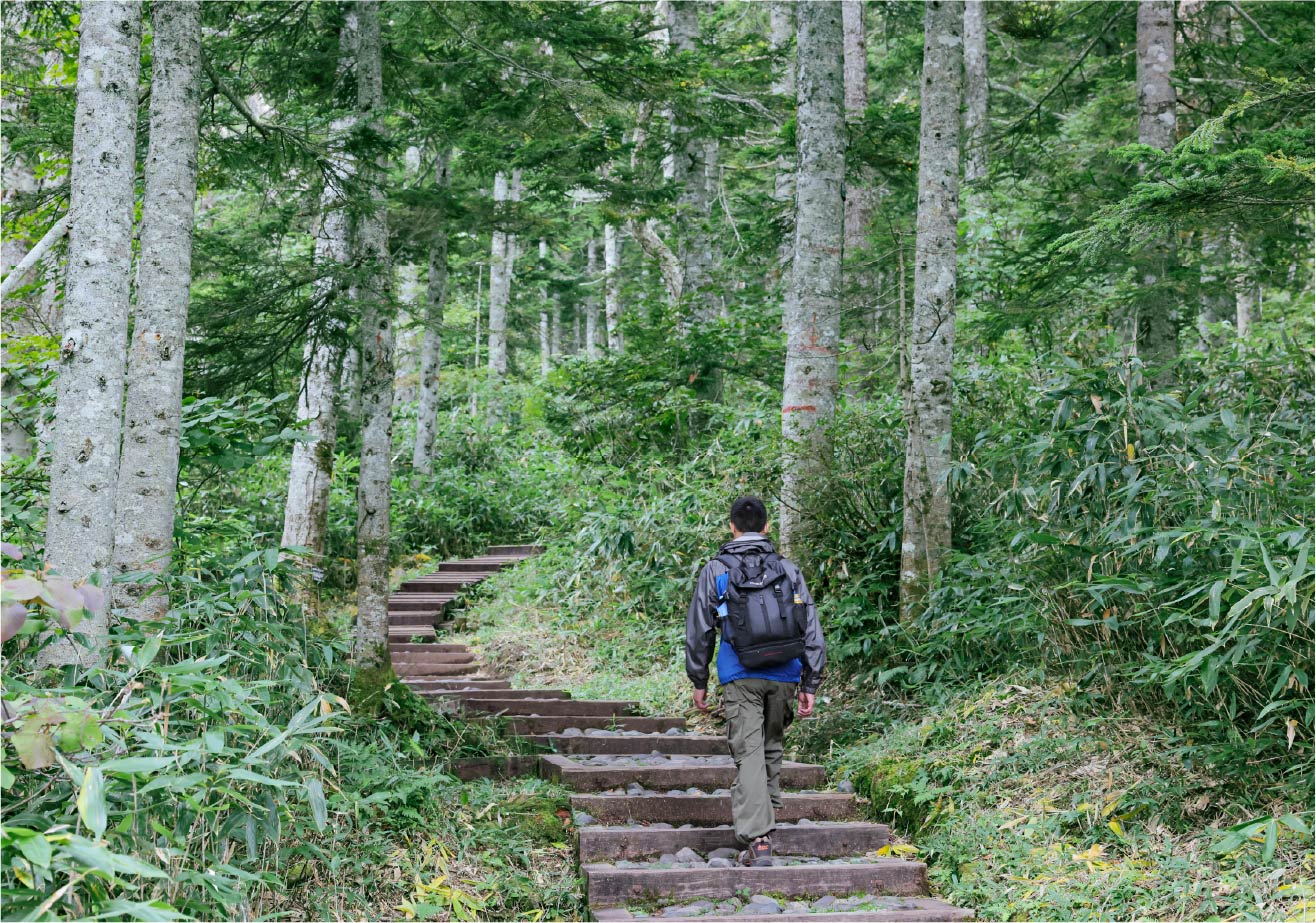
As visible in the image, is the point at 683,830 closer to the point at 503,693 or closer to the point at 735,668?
the point at 735,668

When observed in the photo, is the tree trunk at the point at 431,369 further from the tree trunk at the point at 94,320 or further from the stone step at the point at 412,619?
the tree trunk at the point at 94,320

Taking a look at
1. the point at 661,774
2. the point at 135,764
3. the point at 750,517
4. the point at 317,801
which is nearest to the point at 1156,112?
the point at 750,517

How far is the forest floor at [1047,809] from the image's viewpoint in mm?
4730

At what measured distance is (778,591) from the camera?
18.8 feet

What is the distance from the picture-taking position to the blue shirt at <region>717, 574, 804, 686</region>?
19.0 feet

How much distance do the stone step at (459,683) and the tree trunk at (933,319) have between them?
4.25m

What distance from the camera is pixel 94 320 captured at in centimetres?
414

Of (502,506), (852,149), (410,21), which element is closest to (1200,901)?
(852,149)

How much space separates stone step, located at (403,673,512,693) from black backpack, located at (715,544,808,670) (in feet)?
14.0

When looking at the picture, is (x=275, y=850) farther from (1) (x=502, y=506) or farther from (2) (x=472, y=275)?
(2) (x=472, y=275)

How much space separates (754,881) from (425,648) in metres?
7.14

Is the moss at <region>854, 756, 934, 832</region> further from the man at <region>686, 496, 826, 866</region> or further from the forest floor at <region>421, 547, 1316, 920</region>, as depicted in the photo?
the man at <region>686, 496, 826, 866</region>

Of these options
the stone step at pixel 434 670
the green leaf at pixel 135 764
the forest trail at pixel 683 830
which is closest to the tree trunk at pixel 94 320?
the green leaf at pixel 135 764

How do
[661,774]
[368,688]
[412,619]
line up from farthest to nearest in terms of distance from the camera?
[412,619] → [661,774] → [368,688]
